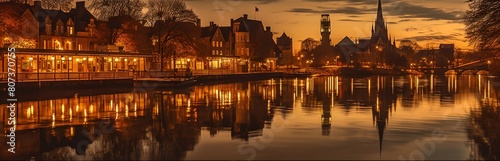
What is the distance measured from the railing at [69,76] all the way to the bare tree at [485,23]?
37302mm

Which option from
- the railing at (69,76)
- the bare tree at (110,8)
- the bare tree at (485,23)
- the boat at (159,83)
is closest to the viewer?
the bare tree at (485,23)

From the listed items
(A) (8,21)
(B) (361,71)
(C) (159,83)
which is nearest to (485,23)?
(C) (159,83)

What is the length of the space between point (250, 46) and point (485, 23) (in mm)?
84331

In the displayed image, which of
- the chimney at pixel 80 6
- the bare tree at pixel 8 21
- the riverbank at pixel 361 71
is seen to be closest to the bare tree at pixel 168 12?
the chimney at pixel 80 6

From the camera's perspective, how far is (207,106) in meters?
38.6

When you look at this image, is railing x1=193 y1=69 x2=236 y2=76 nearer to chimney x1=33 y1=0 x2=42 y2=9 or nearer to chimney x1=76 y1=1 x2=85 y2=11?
chimney x1=76 y1=1 x2=85 y2=11

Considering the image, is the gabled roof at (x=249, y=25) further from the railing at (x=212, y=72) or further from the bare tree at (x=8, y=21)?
the bare tree at (x=8, y=21)

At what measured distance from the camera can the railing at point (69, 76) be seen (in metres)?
53.0

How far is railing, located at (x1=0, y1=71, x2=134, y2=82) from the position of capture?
53022 millimetres

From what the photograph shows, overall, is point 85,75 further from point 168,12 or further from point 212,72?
point 212,72

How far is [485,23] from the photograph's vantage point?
40.7m

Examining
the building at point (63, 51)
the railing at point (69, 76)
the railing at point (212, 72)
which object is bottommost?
the railing at point (69, 76)

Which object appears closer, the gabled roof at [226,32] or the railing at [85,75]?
the railing at [85,75]

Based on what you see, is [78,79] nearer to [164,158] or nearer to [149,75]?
[149,75]
